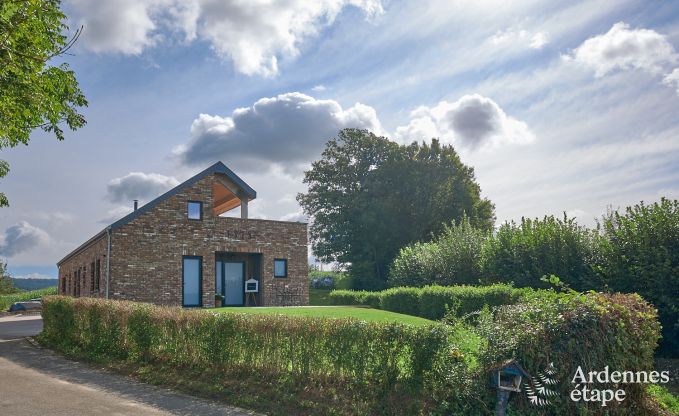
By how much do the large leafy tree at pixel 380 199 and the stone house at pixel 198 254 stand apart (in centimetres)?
1656

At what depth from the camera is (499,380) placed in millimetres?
7719

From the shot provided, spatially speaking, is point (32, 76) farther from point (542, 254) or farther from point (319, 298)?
point (319, 298)

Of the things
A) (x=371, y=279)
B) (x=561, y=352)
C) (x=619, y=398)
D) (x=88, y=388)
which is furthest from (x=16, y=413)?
(x=371, y=279)

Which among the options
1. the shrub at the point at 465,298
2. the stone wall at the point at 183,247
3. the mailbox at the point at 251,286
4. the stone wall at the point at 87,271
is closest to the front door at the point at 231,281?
the mailbox at the point at 251,286

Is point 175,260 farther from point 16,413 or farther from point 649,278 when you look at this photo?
point 649,278

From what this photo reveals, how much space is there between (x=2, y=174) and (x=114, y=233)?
23.0 feet

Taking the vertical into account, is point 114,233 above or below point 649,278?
above

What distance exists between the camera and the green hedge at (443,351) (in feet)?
25.7

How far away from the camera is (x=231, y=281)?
27531 millimetres

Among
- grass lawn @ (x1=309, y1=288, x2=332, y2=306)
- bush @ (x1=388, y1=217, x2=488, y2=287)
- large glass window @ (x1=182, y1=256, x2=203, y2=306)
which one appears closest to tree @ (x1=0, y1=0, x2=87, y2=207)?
large glass window @ (x1=182, y1=256, x2=203, y2=306)

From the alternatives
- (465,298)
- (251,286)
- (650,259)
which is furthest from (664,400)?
(251,286)

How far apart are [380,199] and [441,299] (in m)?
24.0

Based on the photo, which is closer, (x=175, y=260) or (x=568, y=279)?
(x=568, y=279)

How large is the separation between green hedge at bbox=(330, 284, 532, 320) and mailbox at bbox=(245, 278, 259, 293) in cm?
618
